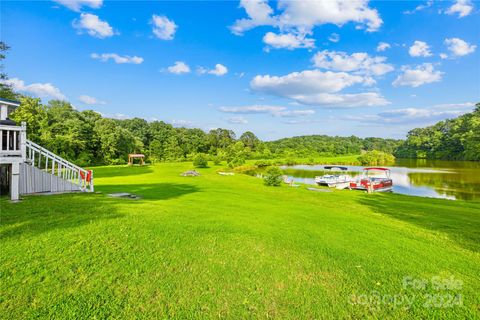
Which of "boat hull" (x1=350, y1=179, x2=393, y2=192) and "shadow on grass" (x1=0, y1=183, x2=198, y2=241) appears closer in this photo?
"shadow on grass" (x1=0, y1=183, x2=198, y2=241)

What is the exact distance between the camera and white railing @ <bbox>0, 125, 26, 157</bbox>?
312 inches

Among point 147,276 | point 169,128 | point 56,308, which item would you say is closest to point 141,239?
point 147,276

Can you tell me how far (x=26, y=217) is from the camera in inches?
257

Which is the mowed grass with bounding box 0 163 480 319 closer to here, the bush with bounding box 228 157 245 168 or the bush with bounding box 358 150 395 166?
the bush with bounding box 228 157 245 168

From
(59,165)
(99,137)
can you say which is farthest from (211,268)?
(99,137)

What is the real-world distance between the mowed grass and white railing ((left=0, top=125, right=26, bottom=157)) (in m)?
1.51

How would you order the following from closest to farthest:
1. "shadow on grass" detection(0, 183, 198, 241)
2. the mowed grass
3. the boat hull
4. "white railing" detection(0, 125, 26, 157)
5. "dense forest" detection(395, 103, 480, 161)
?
the mowed grass → "shadow on grass" detection(0, 183, 198, 241) → "white railing" detection(0, 125, 26, 157) → the boat hull → "dense forest" detection(395, 103, 480, 161)

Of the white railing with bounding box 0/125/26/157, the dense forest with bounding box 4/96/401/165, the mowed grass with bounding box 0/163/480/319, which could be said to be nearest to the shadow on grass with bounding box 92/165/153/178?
the dense forest with bounding box 4/96/401/165

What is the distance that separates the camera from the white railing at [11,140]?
312 inches

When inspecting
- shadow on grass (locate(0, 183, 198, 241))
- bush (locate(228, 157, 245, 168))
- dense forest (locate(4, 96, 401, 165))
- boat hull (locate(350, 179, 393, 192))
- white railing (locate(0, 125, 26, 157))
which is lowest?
boat hull (locate(350, 179, 393, 192))

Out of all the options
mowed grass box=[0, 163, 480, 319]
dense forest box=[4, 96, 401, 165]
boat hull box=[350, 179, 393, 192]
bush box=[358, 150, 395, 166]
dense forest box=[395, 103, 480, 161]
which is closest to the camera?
mowed grass box=[0, 163, 480, 319]

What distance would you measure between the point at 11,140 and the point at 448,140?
11163 centimetres

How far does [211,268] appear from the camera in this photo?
490 centimetres

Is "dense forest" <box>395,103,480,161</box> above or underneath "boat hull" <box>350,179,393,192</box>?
above
